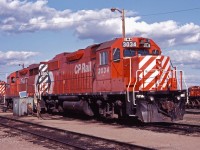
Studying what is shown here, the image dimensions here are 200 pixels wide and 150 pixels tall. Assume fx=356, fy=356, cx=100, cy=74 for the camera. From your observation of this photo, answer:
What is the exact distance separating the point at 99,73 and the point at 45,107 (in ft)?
30.1

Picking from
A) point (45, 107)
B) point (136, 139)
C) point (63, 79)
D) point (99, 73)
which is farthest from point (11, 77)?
point (136, 139)

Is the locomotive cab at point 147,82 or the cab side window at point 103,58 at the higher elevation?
the cab side window at point 103,58

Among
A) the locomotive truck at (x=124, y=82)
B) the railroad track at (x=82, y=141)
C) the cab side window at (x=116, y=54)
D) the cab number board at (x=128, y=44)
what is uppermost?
the cab number board at (x=128, y=44)

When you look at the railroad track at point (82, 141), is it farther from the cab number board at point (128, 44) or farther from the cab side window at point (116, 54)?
the cab number board at point (128, 44)

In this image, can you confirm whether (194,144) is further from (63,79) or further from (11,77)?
(11,77)

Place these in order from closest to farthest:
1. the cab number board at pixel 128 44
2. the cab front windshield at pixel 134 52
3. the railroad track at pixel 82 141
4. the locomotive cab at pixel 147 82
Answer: the railroad track at pixel 82 141, the locomotive cab at pixel 147 82, the cab number board at pixel 128 44, the cab front windshield at pixel 134 52

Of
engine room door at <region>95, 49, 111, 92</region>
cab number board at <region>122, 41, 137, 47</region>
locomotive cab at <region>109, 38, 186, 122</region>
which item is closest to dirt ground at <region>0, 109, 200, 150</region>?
locomotive cab at <region>109, 38, 186, 122</region>

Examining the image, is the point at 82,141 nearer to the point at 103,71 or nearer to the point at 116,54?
the point at 116,54

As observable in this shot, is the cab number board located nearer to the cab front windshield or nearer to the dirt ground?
the cab front windshield

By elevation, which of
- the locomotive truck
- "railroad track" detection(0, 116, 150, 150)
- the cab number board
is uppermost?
the cab number board

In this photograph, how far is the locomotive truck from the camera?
51.4 feet

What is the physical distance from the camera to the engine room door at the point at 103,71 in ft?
57.9

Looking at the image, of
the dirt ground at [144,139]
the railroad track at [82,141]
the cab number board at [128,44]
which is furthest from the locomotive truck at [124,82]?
the railroad track at [82,141]

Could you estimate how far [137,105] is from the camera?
15328 millimetres
